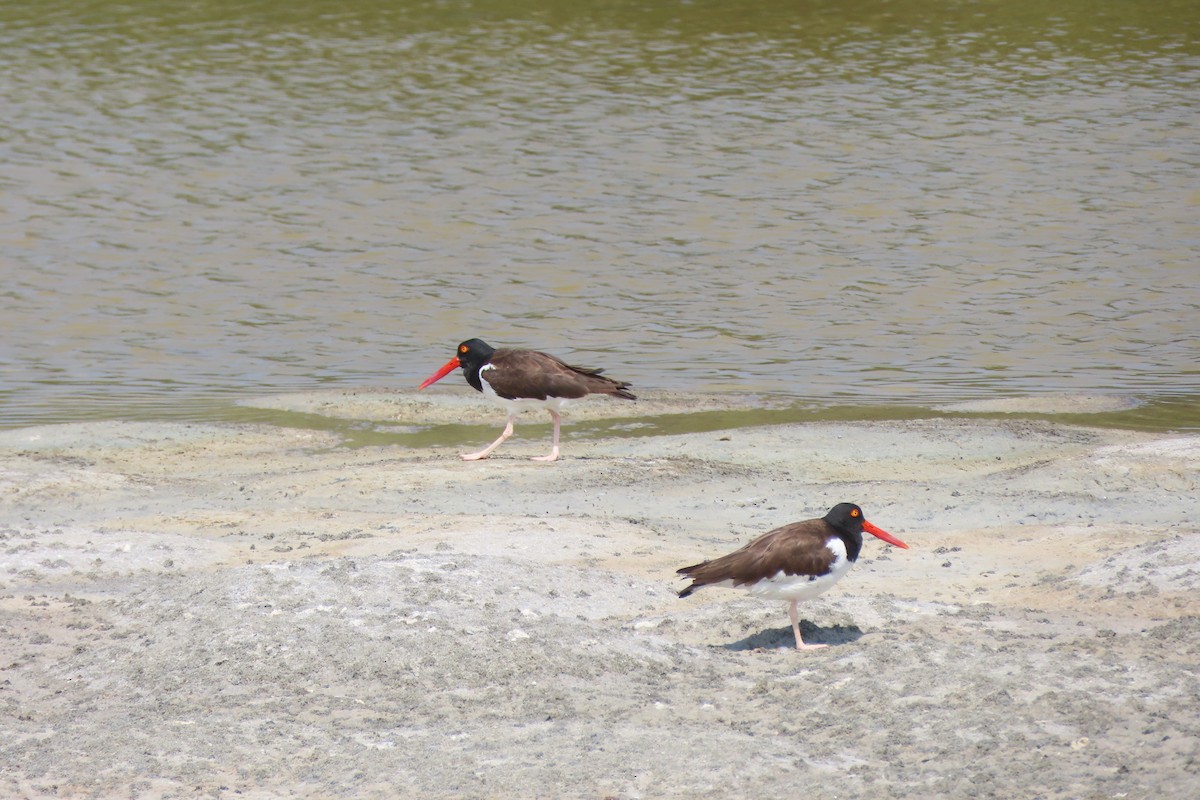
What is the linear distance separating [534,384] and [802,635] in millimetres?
4760

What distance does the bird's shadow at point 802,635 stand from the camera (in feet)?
28.2

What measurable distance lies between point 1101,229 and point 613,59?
39.2ft

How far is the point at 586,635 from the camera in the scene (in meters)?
8.51

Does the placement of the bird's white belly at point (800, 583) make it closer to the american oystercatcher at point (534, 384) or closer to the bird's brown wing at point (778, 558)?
the bird's brown wing at point (778, 558)

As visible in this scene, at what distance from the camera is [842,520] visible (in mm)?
8398

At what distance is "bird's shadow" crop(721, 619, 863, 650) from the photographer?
8602mm

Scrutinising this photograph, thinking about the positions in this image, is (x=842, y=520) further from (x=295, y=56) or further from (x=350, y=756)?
(x=295, y=56)

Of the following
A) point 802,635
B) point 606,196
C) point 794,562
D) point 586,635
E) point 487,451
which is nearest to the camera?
point 794,562

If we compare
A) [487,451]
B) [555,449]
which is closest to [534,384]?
[555,449]

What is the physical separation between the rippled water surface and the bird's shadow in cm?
737

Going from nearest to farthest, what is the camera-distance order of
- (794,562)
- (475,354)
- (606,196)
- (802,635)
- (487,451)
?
(794,562)
(802,635)
(487,451)
(475,354)
(606,196)

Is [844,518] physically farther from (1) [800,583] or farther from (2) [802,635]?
(2) [802,635]

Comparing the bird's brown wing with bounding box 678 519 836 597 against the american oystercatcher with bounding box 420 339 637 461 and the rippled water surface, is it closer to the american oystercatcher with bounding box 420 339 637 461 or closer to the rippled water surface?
the american oystercatcher with bounding box 420 339 637 461

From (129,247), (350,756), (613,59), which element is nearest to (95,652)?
(350,756)
